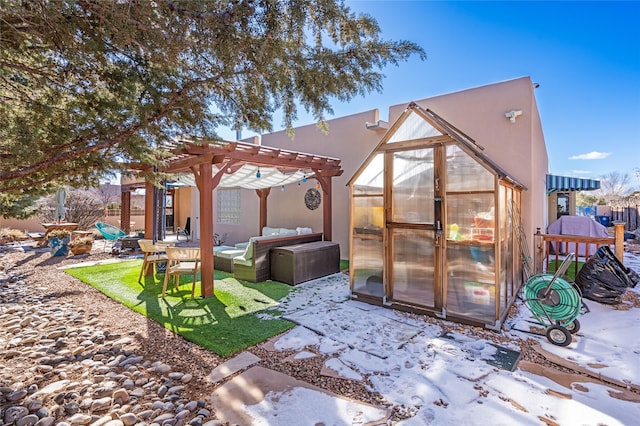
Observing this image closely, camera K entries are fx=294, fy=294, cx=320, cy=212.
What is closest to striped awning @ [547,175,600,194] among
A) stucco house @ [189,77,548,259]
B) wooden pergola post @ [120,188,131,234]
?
stucco house @ [189,77,548,259]

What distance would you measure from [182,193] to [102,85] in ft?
54.2

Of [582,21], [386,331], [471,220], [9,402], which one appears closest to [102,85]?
[9,402]

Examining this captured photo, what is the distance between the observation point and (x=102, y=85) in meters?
3.17

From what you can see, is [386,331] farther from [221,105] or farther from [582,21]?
[582,21]

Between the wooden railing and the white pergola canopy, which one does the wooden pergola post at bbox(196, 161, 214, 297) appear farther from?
the wooden railing

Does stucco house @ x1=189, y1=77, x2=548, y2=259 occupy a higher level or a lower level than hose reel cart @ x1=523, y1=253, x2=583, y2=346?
higher

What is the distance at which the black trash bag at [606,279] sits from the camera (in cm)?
582

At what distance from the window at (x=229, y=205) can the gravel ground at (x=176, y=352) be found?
819cm

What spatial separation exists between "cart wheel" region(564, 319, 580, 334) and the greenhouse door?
188 cm

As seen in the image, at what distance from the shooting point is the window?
14.9m

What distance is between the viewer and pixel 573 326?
15.0 feet

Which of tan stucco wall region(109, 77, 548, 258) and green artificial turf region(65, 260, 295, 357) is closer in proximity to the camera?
green artificial turf region(65, 260, 295, 357)

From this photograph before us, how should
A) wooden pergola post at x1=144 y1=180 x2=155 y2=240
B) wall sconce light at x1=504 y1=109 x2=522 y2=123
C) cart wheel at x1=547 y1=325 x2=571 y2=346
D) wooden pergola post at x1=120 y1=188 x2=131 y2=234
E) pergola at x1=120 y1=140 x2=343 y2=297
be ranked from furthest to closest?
wooden pergola post at x1=120 y1=188 x2=131 y2=234 < wooden pergola post at x1=144 y1=180 x2=155 y2=240 < wall sconce light at x1=504 y1=109 x2=522 y2=123 < pergola at x1=120 y1=140 x2=343 y2=297 < cart wheel at x1=547 y1=325 x2=571 y2=346

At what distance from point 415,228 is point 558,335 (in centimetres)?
249
